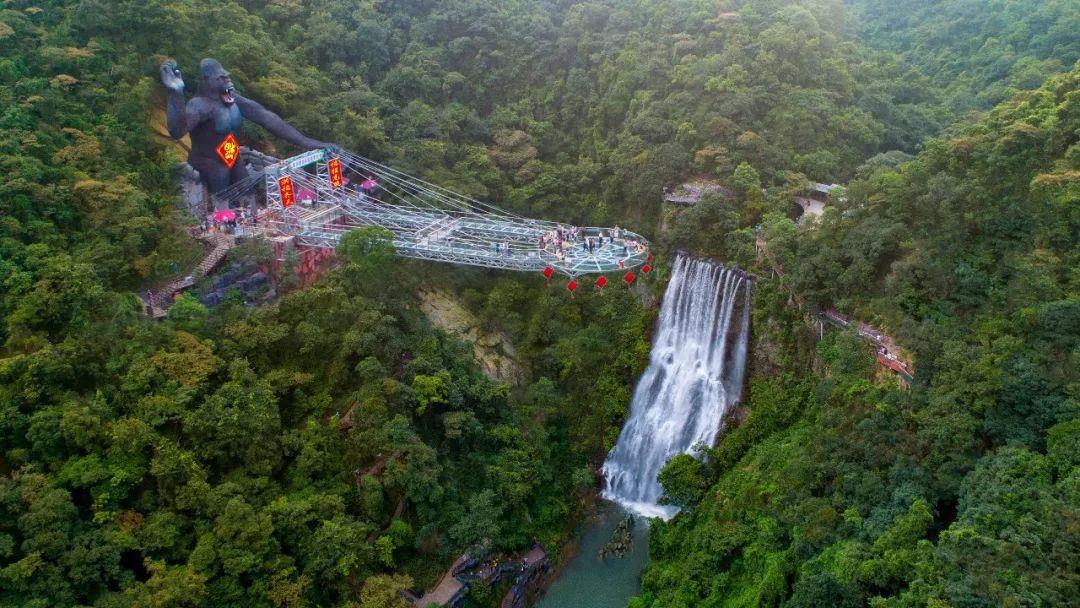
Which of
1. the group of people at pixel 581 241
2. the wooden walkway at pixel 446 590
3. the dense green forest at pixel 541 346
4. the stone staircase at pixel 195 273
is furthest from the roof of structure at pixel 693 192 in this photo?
the stone staircase at pixel 195 273

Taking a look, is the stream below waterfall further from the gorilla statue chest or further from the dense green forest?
the gorilla statue chest

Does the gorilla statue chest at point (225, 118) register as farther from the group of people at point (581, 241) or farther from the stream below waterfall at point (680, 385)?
the stream below waterfall at point (680, 385)

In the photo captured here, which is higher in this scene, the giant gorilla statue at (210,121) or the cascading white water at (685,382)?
the giant gorilla statue at (210,121)

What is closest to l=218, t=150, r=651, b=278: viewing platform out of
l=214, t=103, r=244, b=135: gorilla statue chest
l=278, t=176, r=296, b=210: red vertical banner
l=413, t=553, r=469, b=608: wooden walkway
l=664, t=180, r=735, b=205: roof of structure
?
l=278, t=176, r=296, b=210: red vertical banner

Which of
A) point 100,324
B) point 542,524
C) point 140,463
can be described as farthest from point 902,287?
point 100,324

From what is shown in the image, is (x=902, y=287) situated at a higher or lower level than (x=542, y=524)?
higher

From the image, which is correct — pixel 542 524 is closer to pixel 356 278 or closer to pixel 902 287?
pixel 356 278

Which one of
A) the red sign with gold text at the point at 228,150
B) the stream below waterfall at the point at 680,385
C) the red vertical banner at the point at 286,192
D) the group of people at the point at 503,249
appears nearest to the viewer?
the stream below waterfall at the point at 680,385
